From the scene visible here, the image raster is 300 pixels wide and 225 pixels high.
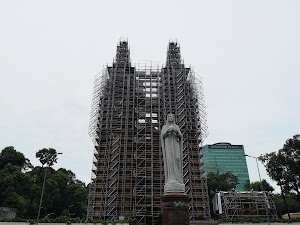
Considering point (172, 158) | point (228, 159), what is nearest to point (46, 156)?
point (172, 158)

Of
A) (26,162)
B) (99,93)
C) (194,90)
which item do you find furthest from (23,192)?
(194,90)

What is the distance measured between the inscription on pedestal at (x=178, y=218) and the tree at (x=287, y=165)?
A: 2418 cm

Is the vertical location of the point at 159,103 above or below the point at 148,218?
above

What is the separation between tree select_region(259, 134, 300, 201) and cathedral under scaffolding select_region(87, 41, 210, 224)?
Answer: 7975 millimetres

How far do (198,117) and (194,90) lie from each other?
3890mm

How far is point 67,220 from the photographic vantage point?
72.1 feet

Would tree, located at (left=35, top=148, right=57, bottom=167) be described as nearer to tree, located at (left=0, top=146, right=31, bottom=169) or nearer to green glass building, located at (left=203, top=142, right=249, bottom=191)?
tree, located at (left=0, top=146, right=31, bottom=169)

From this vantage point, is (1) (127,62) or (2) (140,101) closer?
(2) (140,101)

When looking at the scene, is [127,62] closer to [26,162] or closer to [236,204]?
[26,162]

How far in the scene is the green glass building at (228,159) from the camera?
4063 inches

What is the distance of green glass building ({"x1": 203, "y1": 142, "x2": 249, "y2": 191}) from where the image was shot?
339ft

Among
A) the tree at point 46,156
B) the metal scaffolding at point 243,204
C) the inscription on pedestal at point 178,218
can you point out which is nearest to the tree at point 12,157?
the tree at point 46,156

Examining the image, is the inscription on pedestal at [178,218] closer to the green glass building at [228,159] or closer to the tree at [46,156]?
the tree at [46,156]

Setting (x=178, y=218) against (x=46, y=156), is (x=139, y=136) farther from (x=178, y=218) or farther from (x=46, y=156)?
(x=178, y=218)
